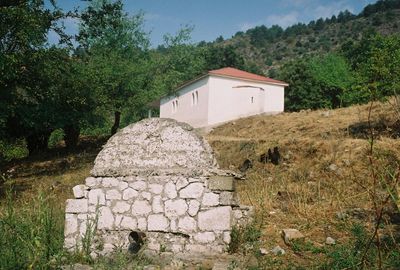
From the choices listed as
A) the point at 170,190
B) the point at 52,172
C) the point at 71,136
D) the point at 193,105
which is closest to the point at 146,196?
the point at 170,190

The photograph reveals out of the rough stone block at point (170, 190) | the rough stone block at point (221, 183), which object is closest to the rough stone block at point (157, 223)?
the rough stone block at point (170, 190)

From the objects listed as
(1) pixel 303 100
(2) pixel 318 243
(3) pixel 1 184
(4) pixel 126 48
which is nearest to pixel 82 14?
(3) pixel 1 184

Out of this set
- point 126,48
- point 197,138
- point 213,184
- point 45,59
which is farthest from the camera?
point 126,48

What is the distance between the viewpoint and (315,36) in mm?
116000

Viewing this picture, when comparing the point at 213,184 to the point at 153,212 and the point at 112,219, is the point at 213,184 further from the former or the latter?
the point at 112,219

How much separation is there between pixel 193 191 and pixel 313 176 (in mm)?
5608

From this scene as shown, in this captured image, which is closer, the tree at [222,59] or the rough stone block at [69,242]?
the rough stone block at [69,242]

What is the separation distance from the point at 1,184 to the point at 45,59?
5.37 m

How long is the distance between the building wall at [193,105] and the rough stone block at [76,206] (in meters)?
28.6

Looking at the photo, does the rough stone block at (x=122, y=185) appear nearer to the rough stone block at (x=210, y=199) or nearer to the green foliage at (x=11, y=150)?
the rough stone block at (x=210, y=199)

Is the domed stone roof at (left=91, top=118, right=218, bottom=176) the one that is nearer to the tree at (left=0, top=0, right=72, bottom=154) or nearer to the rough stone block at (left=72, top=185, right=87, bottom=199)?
the rough stone block at (left=72, top=185, right=87, bottom=199)

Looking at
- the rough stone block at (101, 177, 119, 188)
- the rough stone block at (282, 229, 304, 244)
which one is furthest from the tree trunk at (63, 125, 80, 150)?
the rough stone block at (282, 229, 304, 244)

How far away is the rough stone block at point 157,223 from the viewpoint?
5750 millimetres

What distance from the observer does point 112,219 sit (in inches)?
232
